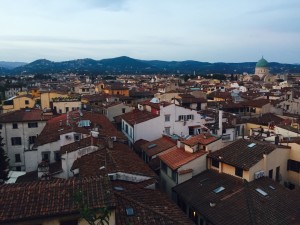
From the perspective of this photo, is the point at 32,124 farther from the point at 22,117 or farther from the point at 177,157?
the point at 177,157

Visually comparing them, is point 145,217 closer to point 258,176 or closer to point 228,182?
point 228,182

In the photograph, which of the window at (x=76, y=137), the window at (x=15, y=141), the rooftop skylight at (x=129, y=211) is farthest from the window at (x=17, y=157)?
the rooftop skylight at (x=129, y=211)

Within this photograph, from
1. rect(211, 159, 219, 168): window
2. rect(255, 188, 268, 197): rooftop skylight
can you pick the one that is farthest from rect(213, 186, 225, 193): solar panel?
rect(211, 159, 219, 168): window

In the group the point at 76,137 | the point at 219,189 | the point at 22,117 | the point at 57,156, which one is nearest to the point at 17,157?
the point at 22,117

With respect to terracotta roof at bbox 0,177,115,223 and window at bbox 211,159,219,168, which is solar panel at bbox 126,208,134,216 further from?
window at bbox 211,159,219,168

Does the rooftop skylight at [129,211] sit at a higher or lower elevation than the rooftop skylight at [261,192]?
higher

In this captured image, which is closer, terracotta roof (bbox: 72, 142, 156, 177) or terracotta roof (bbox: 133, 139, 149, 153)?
terracotta roof (bbox: 72, 142, 156, 177)

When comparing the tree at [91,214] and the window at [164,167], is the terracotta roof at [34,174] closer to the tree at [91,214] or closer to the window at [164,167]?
the window at [164,167]
